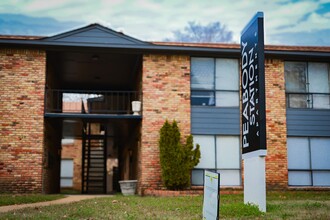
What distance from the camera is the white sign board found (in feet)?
21.9

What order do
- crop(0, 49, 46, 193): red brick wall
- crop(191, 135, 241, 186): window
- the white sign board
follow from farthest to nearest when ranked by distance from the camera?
crop(191, 135, 241, 186): window
crop(0, 49, 46, 193): red brick wall
the white sign board

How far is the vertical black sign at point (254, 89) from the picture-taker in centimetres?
1020

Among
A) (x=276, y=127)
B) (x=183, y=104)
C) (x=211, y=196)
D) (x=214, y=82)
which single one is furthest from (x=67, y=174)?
(x=211, y=196)

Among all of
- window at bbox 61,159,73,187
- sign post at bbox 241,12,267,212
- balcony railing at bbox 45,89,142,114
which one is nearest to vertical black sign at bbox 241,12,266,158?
sign post at bbox 241,12,267,212

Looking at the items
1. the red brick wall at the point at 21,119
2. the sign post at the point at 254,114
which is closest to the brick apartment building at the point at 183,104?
the red brick wall at the point at 21,119

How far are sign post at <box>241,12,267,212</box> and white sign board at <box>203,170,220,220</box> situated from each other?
3.13 meters

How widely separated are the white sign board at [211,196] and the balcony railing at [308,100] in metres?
11.6

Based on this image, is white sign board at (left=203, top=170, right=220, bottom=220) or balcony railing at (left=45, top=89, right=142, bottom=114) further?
balcony railing at (left=45, top=89, right=142, bottom=114)

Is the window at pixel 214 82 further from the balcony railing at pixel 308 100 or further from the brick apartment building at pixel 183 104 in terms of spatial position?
the balcony railing at pixel 308 100

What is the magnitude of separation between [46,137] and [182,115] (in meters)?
5.05

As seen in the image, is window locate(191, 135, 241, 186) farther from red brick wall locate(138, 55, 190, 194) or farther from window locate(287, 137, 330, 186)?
window locate(287, 137, 330, 186)

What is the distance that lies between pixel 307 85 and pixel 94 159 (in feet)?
39.9

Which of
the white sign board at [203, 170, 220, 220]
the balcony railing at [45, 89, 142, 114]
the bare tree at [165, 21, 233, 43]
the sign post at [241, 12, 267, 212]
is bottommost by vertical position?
the white sign board at [203, 170, 220, 220]

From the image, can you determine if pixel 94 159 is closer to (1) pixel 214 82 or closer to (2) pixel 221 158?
(2) pixel 221 158
